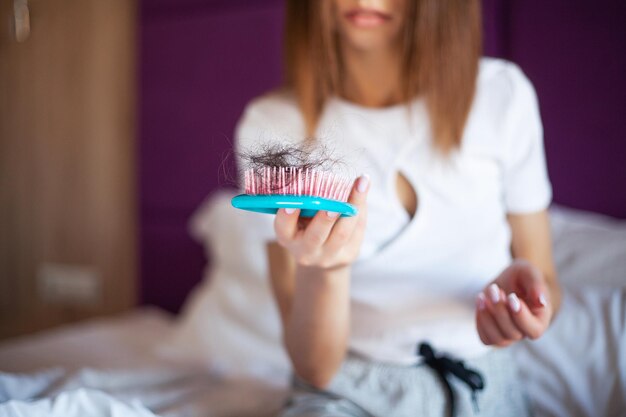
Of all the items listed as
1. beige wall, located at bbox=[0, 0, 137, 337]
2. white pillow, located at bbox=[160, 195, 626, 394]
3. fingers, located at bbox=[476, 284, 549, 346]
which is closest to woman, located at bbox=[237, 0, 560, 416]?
fingers, located at bbox=[476, 284, 549, 346]

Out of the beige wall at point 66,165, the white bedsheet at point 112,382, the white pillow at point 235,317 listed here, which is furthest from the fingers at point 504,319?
the beige wall at point 66,165

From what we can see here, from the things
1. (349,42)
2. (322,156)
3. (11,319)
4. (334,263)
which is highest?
(349,42)

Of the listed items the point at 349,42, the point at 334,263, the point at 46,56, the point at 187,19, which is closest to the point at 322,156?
the point at 334,263

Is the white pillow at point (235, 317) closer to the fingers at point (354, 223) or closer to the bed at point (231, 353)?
the bed at point (231, 353)

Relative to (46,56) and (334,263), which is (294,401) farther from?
(46,56)

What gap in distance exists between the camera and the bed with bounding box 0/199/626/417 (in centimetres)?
62

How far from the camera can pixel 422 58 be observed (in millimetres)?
602

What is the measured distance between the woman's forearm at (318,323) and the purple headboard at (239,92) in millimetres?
253

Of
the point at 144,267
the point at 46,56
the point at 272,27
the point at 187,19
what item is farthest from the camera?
the point at 46,56

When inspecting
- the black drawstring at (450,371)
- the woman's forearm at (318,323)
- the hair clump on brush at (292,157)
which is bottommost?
the black drawstring at (450,371)

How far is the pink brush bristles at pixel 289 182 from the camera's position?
1.29 ft

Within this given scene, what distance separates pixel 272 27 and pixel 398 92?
0.56m

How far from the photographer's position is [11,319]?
1489 millimetres

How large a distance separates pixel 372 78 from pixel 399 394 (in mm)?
368
